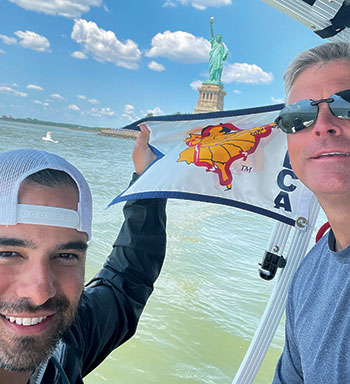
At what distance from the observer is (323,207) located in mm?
1488

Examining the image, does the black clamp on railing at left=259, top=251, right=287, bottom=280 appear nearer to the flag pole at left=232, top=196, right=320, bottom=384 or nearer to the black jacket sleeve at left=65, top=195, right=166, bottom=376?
the flag pole at left=232, top=196, right=320, bottom=384

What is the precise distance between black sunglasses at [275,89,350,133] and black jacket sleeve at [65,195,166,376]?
69 cm

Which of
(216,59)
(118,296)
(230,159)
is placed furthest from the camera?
(216,59)

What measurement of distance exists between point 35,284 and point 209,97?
56.8 metres

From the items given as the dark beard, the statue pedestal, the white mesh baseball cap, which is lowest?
the dark beard

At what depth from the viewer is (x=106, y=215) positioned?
1026 cm

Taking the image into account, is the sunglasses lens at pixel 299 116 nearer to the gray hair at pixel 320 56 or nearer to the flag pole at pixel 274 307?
the gray hair at pixel 320 56

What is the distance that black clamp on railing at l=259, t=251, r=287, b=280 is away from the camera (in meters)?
2.28

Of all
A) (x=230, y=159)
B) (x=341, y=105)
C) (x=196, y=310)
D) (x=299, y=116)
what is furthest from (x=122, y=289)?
(x=196, y=310)

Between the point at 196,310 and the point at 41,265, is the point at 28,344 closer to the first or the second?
the point at 41,265

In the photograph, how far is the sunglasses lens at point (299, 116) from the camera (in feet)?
4.94

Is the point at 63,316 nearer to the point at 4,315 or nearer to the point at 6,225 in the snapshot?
the point at 4,315

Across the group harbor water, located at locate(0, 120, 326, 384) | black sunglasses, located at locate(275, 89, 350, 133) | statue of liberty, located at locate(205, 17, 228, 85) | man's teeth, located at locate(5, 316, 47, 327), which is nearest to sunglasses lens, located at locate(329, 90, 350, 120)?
black sunglasses, located at locate(275, 89, 350, 133)

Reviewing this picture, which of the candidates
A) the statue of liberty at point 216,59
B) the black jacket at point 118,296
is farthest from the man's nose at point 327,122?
the statue of liberty at point 216,59
